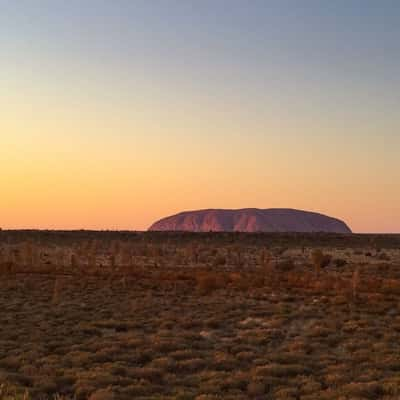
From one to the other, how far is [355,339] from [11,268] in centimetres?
2828

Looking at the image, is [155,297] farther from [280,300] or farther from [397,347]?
[397,347]

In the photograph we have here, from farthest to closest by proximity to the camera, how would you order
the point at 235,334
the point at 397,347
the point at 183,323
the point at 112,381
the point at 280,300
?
the point at 280,300
the point at 183,323
the point at 235,334
the point at 397,347
the point at 112,381

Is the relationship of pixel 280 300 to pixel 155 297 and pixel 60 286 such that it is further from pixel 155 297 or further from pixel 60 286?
pixel 60 286

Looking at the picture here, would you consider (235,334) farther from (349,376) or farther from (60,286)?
(60,286)

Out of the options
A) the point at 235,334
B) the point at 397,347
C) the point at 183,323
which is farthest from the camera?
the point at 183,323

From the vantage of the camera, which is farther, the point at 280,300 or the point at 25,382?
the point at 280,300

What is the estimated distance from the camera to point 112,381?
11.6m

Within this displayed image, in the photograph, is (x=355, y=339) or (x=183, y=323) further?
(x=183, y=323)

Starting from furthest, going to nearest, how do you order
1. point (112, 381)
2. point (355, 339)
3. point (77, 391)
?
point (355, 339) → point (112, 381) → point (77, 391)

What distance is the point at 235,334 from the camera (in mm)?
17875

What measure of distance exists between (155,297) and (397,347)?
43.9 ft

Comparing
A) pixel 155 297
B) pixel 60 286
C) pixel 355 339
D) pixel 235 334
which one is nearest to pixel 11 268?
pixel 60 286

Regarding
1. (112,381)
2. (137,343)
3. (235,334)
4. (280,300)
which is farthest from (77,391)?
(280,300)

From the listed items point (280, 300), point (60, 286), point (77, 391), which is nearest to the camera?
point (77, 391)
